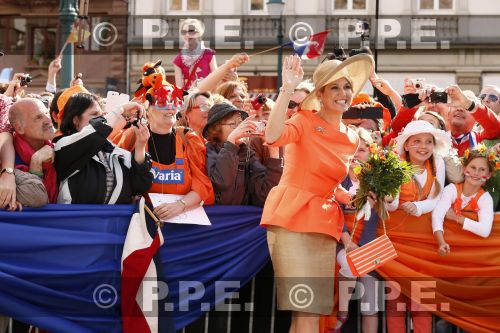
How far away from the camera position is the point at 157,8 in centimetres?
3039

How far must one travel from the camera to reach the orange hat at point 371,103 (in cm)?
748

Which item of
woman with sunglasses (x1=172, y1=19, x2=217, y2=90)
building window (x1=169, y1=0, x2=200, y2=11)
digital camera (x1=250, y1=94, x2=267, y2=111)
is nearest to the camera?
digital camera (x1=250, y1=94, x2=267, y2=111)

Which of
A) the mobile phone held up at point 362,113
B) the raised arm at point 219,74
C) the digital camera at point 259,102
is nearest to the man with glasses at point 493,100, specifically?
the mobile phone held up at point 362,113

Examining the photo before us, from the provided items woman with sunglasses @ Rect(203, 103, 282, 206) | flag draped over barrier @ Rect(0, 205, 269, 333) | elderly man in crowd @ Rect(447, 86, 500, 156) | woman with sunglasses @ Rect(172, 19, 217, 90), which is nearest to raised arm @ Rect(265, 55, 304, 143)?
woman with sunglasses @ Rect(203, 103, 282, 206)

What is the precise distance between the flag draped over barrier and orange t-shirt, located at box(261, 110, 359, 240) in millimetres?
497

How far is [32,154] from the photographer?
5.51m

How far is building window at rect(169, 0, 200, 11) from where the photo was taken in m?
30.9

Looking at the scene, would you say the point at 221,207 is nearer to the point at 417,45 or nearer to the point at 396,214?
the point at 396,214

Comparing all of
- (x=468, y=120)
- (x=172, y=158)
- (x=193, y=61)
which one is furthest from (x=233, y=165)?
(x=193, y=61)

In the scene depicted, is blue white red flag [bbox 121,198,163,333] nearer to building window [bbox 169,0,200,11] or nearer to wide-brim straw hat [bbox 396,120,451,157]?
wide-brim straw hat [bbox 396,120,451,157]

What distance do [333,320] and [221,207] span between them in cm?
100

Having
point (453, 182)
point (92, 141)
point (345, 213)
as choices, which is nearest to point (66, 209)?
point (92, 141)

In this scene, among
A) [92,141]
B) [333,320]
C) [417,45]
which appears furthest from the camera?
[417,45]

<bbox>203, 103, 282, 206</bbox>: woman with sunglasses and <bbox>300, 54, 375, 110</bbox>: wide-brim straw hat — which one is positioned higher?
<bbox>300, 54, 375, 110</bbox>: wide-brim straw hat
